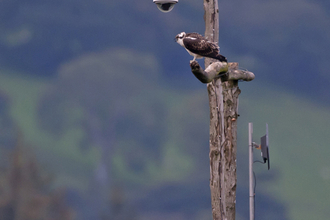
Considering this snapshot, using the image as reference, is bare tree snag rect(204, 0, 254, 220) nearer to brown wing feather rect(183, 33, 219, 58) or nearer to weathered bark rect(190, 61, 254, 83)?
weathered bark rect(190, 61, 254, 83)

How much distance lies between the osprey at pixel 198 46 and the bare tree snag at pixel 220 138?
291 millimetres

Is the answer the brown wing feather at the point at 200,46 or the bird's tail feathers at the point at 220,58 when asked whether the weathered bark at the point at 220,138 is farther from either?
the brown wing feather at the point at 200,46

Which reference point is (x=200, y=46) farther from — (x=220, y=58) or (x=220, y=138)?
(x=220, y=138)

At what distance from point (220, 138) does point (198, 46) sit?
Result: 5.83 ft

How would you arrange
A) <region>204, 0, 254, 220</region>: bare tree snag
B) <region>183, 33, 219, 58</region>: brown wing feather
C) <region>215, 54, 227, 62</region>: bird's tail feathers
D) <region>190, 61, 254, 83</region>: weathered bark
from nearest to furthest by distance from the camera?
1. <region>190, 61, 254, 83</region>: weathered bark
2. <region>183, 33, 219, 58</region>: brown wing feather
3. <region>215, 54, 227, 62</region>: bird's tail feathers
4. <region>204, 0, 254, 220</region>: bare tree snag

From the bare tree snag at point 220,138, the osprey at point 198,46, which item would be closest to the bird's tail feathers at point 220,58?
the osprey at point 198,46

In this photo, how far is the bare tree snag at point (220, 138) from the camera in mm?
9844

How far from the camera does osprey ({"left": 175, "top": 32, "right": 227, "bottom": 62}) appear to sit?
30.4ft

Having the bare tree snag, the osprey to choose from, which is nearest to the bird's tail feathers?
the osprey

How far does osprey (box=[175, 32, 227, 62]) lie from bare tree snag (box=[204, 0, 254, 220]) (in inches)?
11.4

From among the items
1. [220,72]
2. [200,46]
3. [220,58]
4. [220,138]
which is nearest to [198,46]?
[200,46]

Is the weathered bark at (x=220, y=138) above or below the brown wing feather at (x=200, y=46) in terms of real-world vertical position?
below

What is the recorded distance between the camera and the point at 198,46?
9258 millimetres

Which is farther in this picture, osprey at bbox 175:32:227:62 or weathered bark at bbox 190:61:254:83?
osprey at bbox 175:32:227:62
